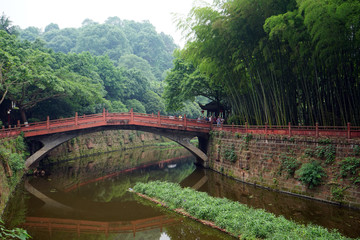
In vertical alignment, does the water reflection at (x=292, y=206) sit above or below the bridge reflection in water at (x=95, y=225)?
above

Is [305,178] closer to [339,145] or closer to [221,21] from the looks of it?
[339,145]

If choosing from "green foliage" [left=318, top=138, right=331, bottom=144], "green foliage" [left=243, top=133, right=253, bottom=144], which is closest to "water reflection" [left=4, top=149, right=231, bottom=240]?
"green foliage" [left=243, top=133, right=253, bottom=144]

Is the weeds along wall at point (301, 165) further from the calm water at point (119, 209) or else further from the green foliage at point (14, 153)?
the green foliage at point (14, 153)

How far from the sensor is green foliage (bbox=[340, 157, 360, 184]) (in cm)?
1093

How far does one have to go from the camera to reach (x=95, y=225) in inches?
411

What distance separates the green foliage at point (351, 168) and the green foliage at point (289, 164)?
2227 mm

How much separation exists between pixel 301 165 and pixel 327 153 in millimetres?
1447

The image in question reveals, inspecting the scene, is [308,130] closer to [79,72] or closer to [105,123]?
[105,123]

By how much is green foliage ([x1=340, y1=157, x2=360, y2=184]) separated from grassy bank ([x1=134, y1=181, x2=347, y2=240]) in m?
3.41

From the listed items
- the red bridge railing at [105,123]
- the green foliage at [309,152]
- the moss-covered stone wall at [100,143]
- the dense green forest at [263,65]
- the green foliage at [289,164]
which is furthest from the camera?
the moss-covered stone wall at [100,143]

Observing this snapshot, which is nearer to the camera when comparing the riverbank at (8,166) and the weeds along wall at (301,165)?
the weeds along wall at (301,165)

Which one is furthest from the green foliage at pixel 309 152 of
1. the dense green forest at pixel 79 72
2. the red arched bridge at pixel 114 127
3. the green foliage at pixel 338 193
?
the dense green forest at pixel 79 72

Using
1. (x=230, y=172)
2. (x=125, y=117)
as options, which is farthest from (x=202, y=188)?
(x=125, y=117)

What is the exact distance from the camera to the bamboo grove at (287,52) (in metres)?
10.5
